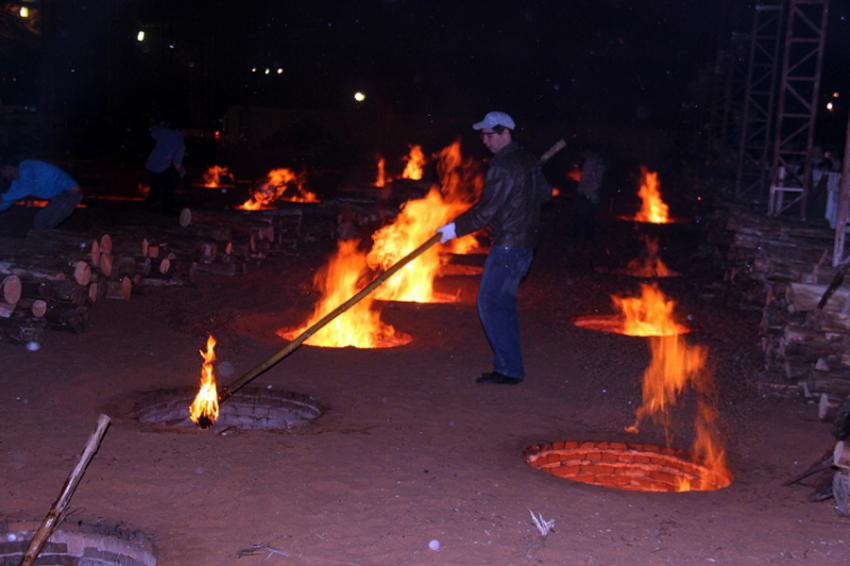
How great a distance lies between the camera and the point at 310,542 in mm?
4777

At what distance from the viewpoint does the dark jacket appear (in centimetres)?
818

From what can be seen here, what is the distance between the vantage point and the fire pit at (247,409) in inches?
293

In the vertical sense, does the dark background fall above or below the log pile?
above

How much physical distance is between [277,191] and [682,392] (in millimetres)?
13722

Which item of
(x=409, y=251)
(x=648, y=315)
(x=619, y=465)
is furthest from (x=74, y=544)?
(x=409, y=251)

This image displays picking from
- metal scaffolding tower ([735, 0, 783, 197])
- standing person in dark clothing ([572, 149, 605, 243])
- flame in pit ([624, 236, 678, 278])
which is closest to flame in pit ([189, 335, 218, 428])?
flame in pit ([624, 236, 678, 278])

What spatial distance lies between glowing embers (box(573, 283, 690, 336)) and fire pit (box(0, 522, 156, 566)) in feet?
24.0

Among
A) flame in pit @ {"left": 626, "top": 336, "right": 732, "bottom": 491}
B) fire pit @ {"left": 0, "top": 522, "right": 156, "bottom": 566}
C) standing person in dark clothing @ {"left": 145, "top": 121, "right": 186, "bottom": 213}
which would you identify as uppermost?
standing person in dark clothing @ {"left": 145, "top": 121, "right": 186, "bottom": 213}

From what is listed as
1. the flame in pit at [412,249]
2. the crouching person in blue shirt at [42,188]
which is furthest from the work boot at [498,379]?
the crouching person in blue shirt at [42,188]

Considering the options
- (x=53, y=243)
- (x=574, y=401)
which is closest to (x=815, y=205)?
(x=574, y=401)

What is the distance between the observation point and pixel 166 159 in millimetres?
16562

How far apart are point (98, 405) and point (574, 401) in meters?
3.79

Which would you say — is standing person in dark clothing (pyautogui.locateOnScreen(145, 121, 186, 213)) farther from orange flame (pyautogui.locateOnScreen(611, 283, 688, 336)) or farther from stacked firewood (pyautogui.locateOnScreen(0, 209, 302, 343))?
orange flame (pyautogui.locateOnScreen(611, 283, 688, 336))

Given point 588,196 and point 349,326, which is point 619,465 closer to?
point 349,326
